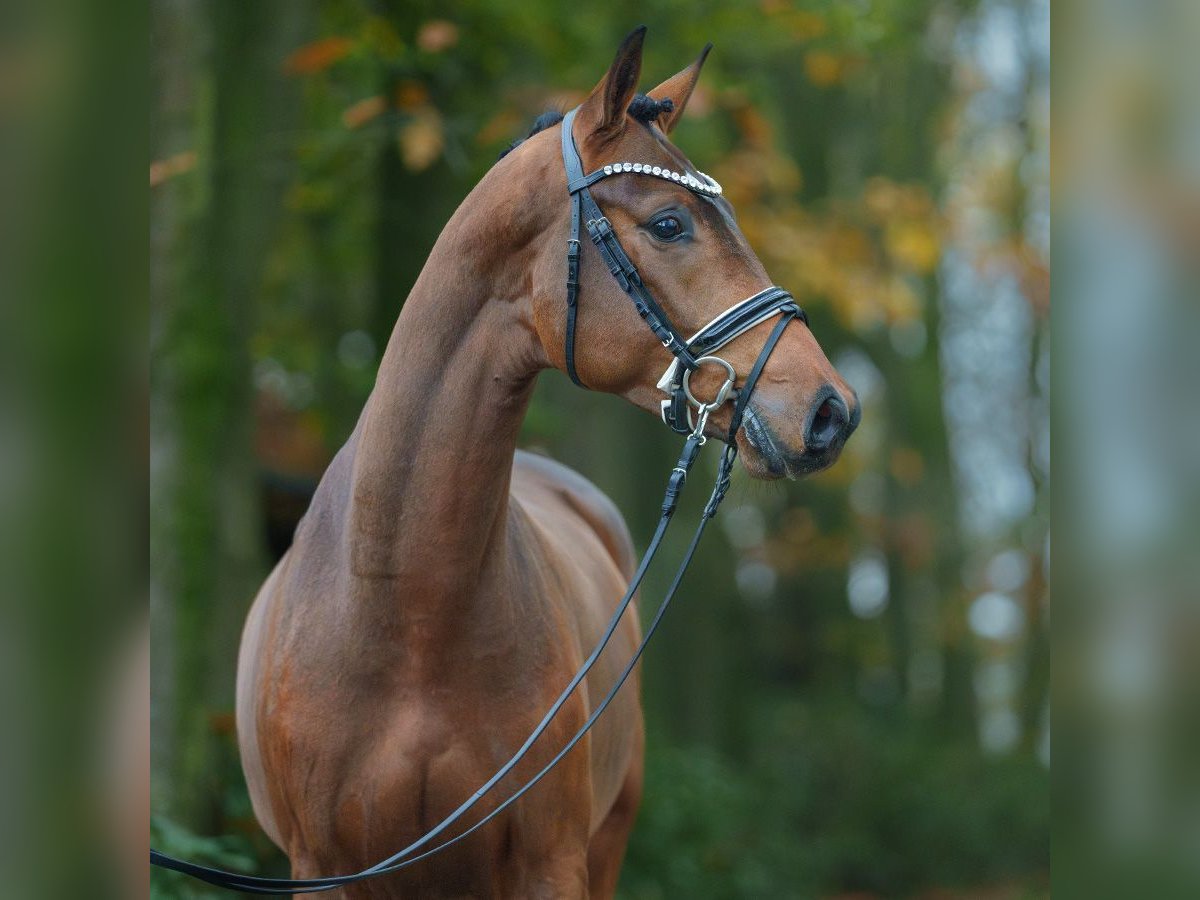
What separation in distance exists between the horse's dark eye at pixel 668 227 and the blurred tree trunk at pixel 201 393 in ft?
12.4

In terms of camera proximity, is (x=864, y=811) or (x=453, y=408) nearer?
(x=453, y=408)

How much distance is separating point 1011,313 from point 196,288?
9658 millimetres

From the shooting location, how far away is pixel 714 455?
12688mm

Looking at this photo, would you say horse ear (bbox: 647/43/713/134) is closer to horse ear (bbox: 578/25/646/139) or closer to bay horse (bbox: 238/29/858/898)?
bay horse (bbox: 238/29/858/898)

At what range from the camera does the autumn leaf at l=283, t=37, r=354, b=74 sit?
21.4ft

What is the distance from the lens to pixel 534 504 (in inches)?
188

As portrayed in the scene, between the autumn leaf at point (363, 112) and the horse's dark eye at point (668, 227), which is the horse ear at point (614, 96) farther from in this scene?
the autumn leaf at point (363, 112)

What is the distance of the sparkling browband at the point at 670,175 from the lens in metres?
3.05

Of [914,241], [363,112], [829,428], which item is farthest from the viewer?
[914,241]

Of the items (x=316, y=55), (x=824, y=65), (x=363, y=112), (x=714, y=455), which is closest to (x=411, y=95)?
(x=363, y=112)

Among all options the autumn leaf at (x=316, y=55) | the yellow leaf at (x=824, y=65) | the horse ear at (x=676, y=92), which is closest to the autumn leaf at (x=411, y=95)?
the autumn leaf at (x=316, y=55)

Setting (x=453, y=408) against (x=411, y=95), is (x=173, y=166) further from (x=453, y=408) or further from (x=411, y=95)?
(x=453, y=408)

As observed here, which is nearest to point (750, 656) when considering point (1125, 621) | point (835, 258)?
point (835, 258)

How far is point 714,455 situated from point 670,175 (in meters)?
9.69
